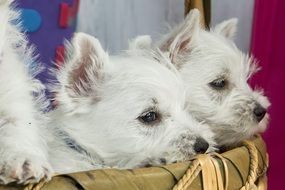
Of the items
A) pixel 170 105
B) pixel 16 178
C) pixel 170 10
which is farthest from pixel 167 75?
pixel 170 10

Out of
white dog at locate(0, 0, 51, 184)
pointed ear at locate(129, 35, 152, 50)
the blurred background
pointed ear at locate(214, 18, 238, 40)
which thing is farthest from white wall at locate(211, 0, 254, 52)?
white dog at locate(0, 0, 51, 184)

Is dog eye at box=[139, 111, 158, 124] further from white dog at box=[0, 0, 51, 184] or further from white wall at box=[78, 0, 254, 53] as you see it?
white wall at box=[78, 0, 254, 53]

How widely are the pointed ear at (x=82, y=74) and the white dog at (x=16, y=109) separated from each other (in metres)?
0.05

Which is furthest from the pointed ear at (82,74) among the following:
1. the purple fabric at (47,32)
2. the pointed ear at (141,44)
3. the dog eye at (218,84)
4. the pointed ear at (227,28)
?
the purple fabric at (47,32)

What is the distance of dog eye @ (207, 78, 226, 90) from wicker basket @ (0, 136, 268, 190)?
28 cm

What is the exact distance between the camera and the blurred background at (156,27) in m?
1.78

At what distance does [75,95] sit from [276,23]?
945mm

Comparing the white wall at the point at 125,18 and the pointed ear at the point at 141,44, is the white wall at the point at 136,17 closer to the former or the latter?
the white wall at the point at 125,18

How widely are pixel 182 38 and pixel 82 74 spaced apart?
277mm

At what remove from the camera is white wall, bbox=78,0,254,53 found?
6.55 feet

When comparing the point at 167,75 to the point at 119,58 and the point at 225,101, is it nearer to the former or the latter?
the point at 119,58

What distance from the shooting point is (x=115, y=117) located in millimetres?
1035

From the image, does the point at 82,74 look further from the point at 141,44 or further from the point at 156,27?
the point at 156,27

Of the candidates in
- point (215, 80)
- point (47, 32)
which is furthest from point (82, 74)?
point (47, 32)
